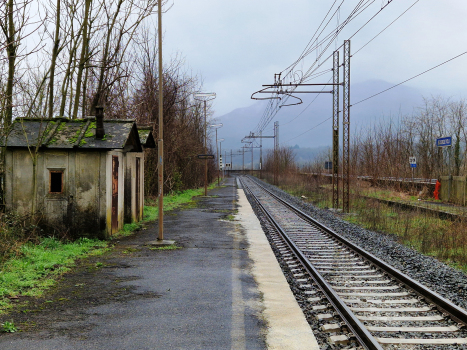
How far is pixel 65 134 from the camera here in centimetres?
1246

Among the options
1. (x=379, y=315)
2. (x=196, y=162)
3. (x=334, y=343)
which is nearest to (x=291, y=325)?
(x=334, y=343)

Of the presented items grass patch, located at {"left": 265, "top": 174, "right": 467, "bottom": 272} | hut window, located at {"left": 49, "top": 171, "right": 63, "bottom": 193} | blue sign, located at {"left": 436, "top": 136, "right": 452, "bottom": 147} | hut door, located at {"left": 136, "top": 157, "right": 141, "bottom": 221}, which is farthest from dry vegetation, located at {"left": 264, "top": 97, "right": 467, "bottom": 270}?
hut window, located at {"left": 49, "top": 171, "right": 63, "bottom": 193}

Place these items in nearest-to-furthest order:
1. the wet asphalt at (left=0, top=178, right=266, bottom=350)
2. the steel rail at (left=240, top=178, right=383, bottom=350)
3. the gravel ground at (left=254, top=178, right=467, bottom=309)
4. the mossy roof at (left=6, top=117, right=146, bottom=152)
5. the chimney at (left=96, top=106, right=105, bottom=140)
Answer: the steel rail at (left=240, top=178, right=383, bottom=350) < the wet asphalt at (left=0, top=178, right=266, bottom=350) < the gravel ground at (left=254, top=178, right=467, bottom=309) < the mossy roof at (left=6, top=117, right=146, bottom=152) < the chimney at (left=96, top=106, right=105, bottom=140)

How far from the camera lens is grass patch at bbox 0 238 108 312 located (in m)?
7.59

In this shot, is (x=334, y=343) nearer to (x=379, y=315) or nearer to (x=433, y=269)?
(x=379, y=315)

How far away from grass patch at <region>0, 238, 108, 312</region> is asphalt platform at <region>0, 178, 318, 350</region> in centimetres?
29

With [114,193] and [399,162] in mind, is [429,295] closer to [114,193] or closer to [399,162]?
[114,193]

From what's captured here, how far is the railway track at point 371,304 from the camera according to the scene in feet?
18.5

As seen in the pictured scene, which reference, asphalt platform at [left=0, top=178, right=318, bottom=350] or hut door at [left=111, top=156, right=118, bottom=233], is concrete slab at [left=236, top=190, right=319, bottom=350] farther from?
hut door at [left=111, top=156, right=118, bottom=233]

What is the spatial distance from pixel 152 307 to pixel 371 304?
3.43 m

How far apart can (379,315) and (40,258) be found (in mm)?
6931

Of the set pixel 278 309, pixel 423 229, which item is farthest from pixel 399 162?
pixel 278 309

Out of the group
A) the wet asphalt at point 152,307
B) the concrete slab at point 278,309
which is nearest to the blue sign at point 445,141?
the concrete slab at point 278,309

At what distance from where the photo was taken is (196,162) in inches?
1873
